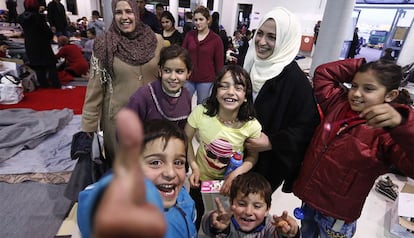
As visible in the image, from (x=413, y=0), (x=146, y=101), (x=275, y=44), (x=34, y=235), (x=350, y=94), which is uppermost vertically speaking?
(x=413, y=0)

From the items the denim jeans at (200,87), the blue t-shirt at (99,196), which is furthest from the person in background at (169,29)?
the blue t-shirt at (99,196)

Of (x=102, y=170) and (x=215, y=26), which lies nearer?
(x=102, y=170)

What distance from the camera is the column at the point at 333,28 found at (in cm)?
396

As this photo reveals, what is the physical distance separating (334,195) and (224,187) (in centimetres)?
51

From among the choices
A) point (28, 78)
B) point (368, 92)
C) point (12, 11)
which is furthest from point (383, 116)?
point (12, 11)

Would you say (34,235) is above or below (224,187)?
below

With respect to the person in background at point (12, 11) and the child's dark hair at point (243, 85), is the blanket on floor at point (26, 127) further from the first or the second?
the person in background at point (12, 11)

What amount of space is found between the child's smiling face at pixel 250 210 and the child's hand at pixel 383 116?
519mm

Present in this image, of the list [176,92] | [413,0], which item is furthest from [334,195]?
[413,0]

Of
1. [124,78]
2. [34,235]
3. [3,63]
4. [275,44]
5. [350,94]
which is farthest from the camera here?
[3,63]

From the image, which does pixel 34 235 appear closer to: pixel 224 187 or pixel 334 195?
pixel 224 187

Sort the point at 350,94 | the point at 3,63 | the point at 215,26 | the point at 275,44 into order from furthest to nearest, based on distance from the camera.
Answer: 1. the point at 215,26
2. the point at 3,63
3. the point at 275,44
4. the point at 350,94

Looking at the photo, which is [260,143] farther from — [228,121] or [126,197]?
[126,197]

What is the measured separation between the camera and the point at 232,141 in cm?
128
